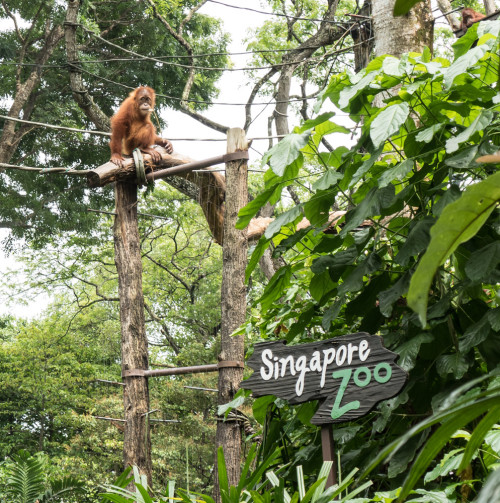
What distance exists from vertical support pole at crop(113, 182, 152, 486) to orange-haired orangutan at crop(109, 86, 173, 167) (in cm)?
35

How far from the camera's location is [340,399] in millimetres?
1610

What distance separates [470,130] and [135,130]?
3207 millimetres

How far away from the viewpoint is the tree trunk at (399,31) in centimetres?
287

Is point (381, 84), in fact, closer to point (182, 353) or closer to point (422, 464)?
point (422, 464)

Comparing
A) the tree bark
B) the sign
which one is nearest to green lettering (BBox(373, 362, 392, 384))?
the sign

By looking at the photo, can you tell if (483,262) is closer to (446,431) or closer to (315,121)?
(315,121)

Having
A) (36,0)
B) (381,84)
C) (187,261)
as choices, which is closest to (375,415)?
(381,84)

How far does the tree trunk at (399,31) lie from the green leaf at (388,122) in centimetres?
139

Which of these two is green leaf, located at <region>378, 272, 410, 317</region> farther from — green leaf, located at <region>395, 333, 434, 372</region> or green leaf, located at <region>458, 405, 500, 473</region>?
green leaf, located at <region>458, 405, 500, 473</region>

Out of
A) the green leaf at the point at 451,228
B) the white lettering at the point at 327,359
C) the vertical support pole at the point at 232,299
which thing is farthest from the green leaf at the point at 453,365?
the vertical support pole at the point at 232,299

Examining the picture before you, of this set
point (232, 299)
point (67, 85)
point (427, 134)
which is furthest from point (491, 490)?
point (67, 85)

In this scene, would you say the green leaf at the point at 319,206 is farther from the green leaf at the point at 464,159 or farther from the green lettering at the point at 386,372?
the green lettering at the point at 386,372

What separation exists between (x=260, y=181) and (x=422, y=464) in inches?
464

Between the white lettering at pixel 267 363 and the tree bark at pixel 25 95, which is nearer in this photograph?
the white lettering at pixel 267 363
